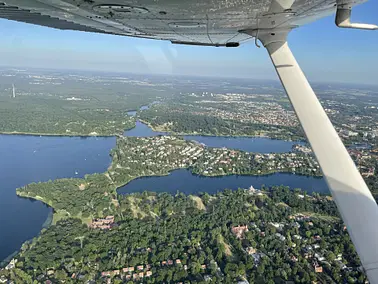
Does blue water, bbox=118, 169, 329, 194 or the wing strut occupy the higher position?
the wing strut

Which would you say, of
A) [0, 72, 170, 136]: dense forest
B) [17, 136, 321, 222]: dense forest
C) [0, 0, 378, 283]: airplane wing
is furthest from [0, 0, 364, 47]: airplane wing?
[0, 72, 170, 136]: dense forest

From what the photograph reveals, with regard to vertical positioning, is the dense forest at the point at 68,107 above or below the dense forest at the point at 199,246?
above

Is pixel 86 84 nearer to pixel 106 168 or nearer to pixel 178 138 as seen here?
pixel 178 138

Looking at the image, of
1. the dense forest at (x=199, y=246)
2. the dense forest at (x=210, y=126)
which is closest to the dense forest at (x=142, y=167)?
the dense forest at (x=199, y=246)

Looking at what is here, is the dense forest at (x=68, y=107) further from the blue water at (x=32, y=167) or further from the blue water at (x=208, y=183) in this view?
the blue water at (x=208, y=183)

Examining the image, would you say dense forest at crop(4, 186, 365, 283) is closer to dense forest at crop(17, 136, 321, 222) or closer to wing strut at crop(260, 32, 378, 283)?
dense forest at crop(17, 136, 321, 222)
